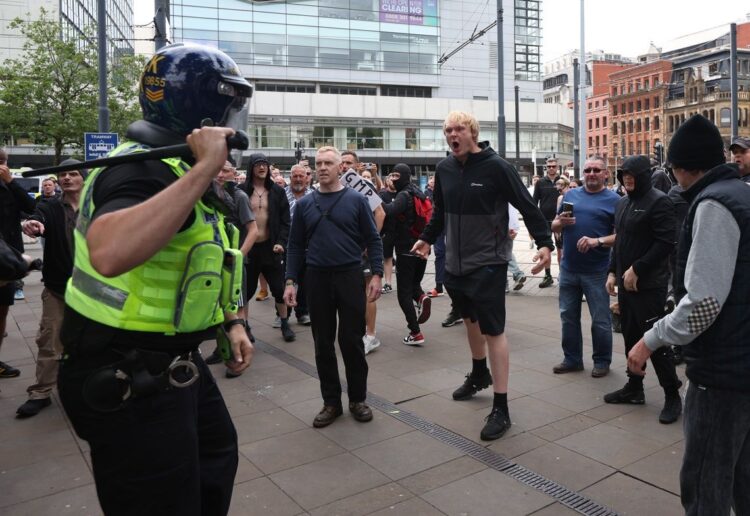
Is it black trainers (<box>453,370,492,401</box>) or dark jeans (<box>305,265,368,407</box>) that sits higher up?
dark jeans (<box>305,265,368,407</box>)

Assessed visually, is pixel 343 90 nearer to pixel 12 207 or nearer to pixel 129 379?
pixel 12 207

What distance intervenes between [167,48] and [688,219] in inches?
81.2

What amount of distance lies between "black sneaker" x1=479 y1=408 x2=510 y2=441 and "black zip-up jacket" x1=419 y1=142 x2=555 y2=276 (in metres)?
1.03

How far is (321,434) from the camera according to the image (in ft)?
14.9

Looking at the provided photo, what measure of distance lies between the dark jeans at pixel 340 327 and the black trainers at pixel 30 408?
2261 mm

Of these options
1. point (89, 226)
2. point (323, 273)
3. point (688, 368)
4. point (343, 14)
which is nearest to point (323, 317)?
point (323, 273)

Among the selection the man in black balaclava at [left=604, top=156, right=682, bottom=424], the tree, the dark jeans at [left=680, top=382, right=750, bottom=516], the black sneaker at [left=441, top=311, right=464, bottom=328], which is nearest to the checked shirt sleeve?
the dark jeans at [left=680, top=382, right=750, bottom=516]

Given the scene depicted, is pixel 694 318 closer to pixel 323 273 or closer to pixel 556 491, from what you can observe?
pixel 556 491

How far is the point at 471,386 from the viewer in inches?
206

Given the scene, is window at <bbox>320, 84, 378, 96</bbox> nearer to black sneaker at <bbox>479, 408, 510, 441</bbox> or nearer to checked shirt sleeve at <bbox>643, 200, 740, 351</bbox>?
black sneaker at <bbox>479, 408, 510, 441</bbox>

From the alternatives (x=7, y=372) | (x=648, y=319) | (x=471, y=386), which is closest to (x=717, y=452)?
(x=648, y=319)

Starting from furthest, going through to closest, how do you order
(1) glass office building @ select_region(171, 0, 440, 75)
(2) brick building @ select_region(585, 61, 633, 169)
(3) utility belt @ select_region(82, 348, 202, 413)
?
(2) brick building @ select_region(585, 61, 633, 169)
(1) glass office building @ select_region(171, 0, 440, 75)
(3) utility belt @ select_region(82, 348, 202, 413)

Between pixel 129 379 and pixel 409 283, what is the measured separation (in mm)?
5806

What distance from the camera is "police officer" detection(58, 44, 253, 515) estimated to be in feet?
5.50
